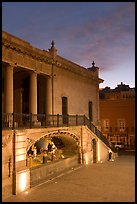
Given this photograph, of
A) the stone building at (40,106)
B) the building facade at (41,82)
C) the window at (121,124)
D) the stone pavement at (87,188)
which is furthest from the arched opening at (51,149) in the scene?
the window at (121,124)

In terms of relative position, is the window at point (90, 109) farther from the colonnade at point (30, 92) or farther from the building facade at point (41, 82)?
the colonnade at point (30, 92)

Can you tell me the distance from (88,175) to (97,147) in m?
7.47

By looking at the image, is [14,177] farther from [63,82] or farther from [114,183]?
[63,82]

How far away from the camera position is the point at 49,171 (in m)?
19.5

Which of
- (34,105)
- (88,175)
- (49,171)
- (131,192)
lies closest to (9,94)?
(34,105)

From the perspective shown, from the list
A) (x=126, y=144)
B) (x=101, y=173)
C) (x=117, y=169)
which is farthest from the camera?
(x=126, y=144)

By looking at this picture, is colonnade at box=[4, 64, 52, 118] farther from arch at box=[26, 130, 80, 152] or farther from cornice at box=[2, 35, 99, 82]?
arch at box=[26, 130, 80, 152]

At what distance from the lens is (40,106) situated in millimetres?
25672

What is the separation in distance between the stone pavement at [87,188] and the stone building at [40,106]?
39.2 inches

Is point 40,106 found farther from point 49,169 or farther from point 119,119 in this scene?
point 119,119

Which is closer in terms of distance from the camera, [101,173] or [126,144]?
[101,173]

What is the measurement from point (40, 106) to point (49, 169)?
7968mm

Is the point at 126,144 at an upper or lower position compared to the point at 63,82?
lower

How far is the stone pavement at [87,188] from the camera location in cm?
1451
